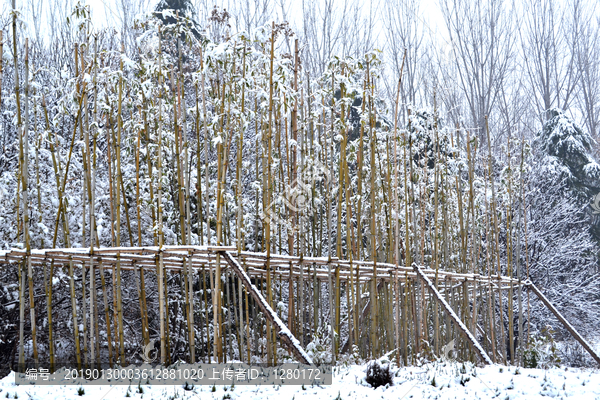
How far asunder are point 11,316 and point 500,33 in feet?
41.5

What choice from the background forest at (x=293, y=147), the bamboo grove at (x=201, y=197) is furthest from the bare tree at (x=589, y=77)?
the bamboo grove at (x=201, y=197)

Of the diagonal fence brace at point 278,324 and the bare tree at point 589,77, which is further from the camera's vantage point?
the bare tree at point 589,77

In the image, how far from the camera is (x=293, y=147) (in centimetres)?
483

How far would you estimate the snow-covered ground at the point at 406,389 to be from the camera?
2942 millimetres

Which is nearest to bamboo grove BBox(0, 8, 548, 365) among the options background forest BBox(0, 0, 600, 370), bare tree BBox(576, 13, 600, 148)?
background forest BBox(0, 0, 600, 370)

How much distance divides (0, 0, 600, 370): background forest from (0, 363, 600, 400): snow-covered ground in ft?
3.05

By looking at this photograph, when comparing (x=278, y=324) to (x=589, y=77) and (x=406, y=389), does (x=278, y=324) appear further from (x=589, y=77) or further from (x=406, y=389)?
(x=589, y=77)

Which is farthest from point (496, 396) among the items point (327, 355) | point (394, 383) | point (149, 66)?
point (149, 66)

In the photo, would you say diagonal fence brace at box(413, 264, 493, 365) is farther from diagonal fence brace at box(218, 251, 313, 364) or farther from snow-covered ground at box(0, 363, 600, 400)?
diagonal fence brace at box(218, 251, 313, 364)

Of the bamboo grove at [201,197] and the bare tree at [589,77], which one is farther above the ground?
the bare tree at [589,77]

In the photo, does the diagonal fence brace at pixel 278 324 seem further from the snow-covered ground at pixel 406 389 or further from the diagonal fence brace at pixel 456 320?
the diagonal fence brace at pixel 456 320

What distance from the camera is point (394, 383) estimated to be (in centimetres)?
349

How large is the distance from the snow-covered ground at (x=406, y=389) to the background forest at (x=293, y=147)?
93cm

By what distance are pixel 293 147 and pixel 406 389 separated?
2.35 metres
